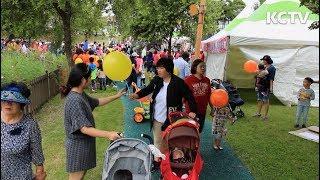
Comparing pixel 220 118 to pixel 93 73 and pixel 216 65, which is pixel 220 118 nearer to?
pixel 216 65

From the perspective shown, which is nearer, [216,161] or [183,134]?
[183,134]

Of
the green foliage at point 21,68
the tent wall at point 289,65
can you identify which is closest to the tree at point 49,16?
the green foliage at point 21,68

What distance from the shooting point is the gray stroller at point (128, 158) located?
460cm

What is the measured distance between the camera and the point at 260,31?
13.0m

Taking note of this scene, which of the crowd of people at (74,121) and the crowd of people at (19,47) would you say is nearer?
the crowd of people at (74,121)

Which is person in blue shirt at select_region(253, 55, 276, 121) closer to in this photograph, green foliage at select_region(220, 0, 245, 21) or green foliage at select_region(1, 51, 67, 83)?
green foliage at select_region(1, 51, 67, 83)

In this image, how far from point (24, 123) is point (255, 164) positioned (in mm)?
4645

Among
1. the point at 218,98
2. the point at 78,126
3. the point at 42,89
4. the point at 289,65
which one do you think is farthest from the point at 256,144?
the point at 42,89

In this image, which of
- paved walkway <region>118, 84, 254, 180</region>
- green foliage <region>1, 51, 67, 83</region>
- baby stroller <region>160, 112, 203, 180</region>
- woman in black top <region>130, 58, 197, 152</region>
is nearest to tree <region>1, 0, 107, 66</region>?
green foliage <region>1, 51, 67, 83</region>

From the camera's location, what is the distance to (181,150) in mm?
5418

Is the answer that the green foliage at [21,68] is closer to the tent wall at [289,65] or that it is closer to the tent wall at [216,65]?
the tent wall at [216,65]

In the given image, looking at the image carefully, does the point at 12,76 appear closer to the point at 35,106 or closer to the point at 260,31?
the point at 35,106

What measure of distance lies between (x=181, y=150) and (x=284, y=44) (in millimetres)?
8705

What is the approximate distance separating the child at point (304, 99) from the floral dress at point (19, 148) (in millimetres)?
7592
